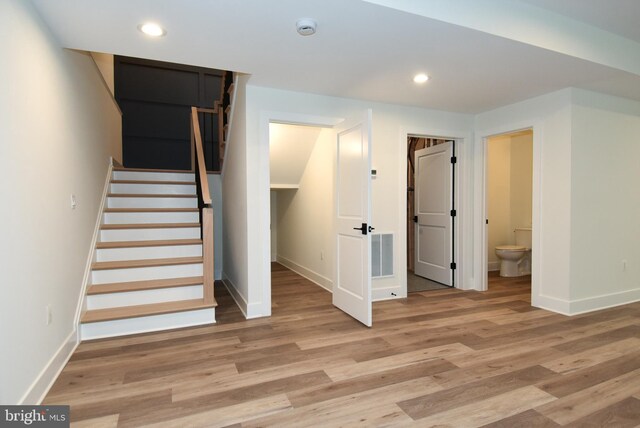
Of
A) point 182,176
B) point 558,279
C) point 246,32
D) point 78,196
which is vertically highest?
point 246,32

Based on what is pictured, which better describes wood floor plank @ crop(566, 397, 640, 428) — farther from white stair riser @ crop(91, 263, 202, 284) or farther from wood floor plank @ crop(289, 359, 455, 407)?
white stair riser @ crop(91, 263, 202, 284)

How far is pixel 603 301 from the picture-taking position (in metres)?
3.69

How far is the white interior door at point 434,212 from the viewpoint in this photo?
15.4ft

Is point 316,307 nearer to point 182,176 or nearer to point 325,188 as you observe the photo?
point 325,188

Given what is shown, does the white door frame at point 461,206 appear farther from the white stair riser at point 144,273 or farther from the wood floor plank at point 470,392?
the white stair riser at point 144,273

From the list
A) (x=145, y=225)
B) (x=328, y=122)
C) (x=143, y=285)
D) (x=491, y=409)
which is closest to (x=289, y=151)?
(x=328, y=122)

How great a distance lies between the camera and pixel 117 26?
226 cm

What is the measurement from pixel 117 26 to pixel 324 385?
108 inches

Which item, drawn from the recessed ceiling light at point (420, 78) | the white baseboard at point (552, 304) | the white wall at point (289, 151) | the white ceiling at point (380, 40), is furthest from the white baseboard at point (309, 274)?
the recessed ceiling light at point (420, 78)

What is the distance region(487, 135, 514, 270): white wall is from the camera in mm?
5785

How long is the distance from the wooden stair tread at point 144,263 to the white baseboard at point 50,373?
27.7 inches

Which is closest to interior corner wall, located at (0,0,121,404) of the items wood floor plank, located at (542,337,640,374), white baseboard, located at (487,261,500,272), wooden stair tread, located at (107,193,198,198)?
wooden stair tread, located at (107,193,198,198)

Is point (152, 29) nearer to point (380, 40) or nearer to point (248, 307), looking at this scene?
point (380, 40)

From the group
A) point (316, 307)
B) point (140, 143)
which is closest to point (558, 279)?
point (316, 307)
